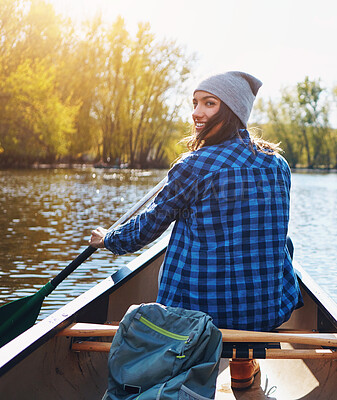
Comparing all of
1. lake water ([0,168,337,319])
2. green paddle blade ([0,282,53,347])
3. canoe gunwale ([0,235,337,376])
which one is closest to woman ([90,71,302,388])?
canoe gunwale ([0,235,337,376])

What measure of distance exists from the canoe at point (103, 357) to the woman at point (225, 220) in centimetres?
22

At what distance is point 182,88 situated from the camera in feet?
126

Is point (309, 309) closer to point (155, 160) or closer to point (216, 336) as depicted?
point (216, 336)

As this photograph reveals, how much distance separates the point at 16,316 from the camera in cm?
277

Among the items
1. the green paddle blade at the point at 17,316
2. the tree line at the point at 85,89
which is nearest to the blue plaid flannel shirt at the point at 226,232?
the green paddle blade at the point at 17,316

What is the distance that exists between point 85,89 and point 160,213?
33501mm

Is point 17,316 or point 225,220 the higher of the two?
point 225,220

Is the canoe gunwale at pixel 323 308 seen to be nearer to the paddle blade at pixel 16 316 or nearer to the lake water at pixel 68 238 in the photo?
the paddle blade at pixel 16 316

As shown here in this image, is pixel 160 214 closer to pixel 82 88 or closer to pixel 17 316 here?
pixel 17 316

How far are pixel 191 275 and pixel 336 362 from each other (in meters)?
0.79

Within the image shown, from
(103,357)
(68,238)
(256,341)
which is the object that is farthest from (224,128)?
(68,238)

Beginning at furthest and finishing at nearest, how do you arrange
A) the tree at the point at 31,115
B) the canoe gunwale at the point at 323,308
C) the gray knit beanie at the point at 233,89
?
the tree at the point at 31,115
the canoe gunwale at the point at 323,308
the gray knit beanie at the point at 233,89

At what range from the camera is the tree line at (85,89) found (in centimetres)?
2675

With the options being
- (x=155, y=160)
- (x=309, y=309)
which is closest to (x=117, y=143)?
(x=155, y=160)
